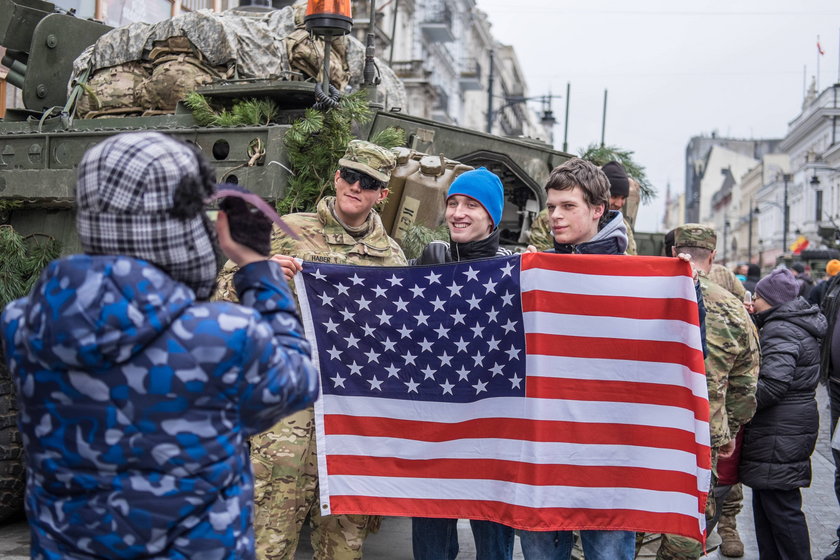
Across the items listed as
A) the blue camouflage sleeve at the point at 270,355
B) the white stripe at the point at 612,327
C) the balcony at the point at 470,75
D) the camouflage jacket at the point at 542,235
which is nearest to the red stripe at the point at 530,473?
the white stripe at the point at 612,327

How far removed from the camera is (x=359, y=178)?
439cm

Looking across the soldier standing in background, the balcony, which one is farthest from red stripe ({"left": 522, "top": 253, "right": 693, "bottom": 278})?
the balcony

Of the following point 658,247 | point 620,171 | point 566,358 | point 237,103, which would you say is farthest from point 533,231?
point 658,247

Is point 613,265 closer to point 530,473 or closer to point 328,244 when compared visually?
point 530,473

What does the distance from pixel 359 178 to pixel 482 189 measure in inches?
20.9

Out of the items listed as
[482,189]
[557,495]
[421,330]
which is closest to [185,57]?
[482,189]

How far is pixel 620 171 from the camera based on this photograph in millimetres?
6371

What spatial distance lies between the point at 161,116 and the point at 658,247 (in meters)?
6.12

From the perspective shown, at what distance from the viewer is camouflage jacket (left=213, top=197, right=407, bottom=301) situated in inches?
173

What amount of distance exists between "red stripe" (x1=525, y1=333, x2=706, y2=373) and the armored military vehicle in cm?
180

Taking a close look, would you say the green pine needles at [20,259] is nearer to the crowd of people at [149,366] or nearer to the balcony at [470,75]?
the crowd of people at [149,366]

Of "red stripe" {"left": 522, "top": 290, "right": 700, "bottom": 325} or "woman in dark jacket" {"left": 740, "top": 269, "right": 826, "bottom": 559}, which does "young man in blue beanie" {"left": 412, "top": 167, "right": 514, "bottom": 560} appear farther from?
"woman in dark jacket" {"left": 740, "top": 269, "right": 826, "bottom": 559}

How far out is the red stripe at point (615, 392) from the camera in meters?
3.90

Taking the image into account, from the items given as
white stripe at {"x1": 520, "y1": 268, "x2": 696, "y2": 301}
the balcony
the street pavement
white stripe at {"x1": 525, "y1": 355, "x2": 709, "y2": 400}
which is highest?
the balcony
